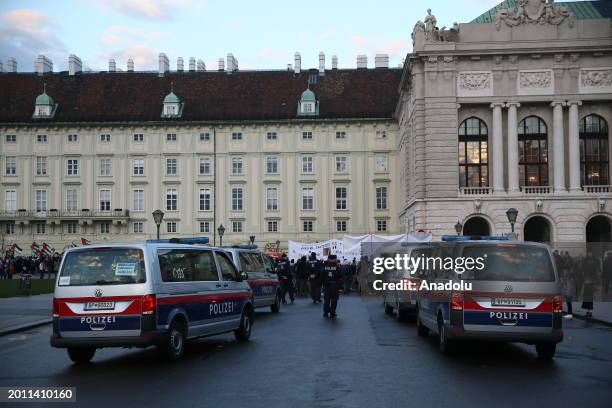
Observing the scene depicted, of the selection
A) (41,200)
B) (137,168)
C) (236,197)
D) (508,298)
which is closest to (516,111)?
(236,197)

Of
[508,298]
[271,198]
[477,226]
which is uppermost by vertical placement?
[271,198]

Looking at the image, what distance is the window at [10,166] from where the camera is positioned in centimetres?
8381

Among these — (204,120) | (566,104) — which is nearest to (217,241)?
(204,120)

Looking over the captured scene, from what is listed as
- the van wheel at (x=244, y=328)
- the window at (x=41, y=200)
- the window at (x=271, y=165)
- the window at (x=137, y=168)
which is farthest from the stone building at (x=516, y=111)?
the window at (x=41, y=200)

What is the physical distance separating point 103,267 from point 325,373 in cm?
425

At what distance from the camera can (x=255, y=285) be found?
2694cm

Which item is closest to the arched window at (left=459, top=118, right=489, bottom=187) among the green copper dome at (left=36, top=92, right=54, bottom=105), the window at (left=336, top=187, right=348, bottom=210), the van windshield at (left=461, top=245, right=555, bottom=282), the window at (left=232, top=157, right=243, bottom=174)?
the window at (left=336, top=187, right=348, bottom=210)

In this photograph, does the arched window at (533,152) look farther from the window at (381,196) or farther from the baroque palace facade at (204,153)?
the window at (381,196)

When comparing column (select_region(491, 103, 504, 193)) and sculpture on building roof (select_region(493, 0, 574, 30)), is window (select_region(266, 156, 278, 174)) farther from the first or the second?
sculpture on building roof (select_region(493, 0, 574, 30))

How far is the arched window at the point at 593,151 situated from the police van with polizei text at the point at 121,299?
164ft

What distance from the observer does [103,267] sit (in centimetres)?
1461

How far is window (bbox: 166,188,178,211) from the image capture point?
82575mm

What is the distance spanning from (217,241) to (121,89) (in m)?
18.8

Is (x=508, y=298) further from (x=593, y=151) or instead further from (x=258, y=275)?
(x=593, y=151)
